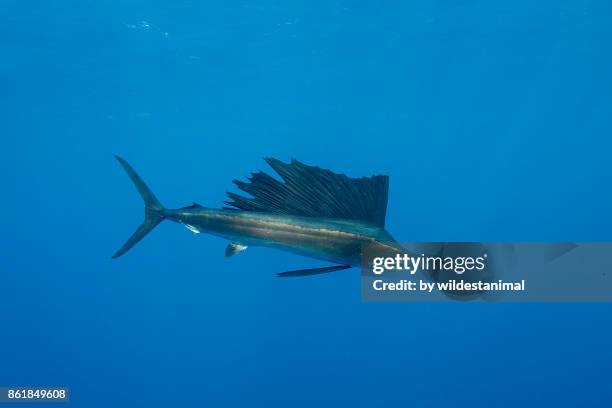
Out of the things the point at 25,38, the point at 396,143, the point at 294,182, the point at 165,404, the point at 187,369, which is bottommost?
the point at 165,404

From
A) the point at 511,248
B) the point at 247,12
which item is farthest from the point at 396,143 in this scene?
the point at 511,248

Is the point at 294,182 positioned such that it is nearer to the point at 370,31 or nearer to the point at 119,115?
the point at 370,31

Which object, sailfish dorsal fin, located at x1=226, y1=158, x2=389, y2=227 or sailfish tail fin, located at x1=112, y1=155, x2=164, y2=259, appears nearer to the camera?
sailfish dorsal fin, located at x1=226, y1=158, x2=389, y2=227

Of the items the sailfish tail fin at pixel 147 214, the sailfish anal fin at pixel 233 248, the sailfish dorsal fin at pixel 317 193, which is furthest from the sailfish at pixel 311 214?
the sailfish tail fin at pixel 147 214

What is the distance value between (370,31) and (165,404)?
9170mm

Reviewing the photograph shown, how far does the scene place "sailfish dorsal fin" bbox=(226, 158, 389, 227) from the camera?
3.32 meters

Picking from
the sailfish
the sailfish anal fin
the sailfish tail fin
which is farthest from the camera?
the sailfish tail fin

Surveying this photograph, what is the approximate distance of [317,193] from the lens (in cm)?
341

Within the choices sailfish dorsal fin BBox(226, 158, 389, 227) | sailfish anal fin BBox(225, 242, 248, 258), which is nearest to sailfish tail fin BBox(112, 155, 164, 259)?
sailfish anal fin BBox(225, 242, 248, 258)

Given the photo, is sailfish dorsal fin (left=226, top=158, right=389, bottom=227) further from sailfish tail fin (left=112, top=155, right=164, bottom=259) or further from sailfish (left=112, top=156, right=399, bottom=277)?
sailfish tail fin (left=112, top=155, right=164, bottom=259)

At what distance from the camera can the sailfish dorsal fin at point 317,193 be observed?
10.9ft

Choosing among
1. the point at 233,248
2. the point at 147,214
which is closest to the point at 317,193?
the point at 233,248

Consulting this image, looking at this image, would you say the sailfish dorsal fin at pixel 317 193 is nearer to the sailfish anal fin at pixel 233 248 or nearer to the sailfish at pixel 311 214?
the sailfish at pixel 311 214

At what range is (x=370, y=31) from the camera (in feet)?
34.0
